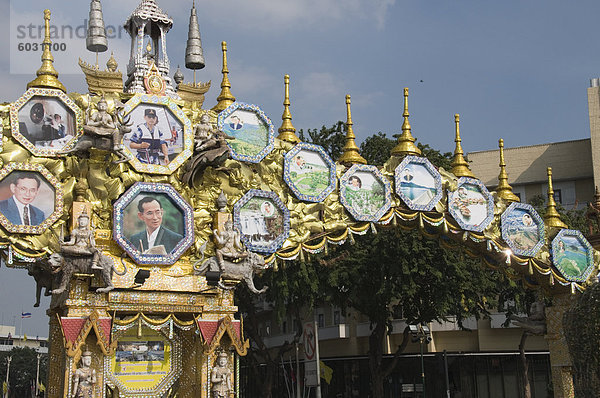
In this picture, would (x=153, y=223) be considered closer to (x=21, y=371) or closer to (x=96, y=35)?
(x=96, y=35)

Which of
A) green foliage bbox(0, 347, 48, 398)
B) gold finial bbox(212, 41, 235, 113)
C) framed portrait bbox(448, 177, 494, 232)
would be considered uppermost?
gold finial bbox(212, 41, 235, 113)

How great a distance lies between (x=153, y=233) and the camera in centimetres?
1206

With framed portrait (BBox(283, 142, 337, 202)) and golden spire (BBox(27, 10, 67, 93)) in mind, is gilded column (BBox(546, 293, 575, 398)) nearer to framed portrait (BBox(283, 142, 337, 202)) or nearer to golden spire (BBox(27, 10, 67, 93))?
framed portrait (BBox(283, 142, 337, 202))

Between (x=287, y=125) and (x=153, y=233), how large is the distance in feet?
11.0

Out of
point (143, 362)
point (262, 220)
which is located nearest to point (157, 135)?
point (262, 220)

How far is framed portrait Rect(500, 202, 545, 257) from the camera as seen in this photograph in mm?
15039

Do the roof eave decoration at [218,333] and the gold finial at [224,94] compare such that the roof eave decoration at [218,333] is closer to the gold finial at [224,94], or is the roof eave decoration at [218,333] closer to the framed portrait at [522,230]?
the gold finial at [224,94]

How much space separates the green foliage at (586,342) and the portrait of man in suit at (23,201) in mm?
7604

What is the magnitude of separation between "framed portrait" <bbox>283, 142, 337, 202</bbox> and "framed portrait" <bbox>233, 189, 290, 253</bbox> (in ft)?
1.65

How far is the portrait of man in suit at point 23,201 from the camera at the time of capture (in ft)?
36.8

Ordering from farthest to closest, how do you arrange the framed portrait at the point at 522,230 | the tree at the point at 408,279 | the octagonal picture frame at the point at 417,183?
1. the tree at the point at 408,279
2. the framed portrait at the point at 522,230
3. the octagonal picture frame at the point at 417,183

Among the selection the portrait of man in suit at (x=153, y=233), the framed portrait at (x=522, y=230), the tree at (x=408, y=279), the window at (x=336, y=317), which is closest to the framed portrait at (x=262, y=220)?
the portrait of man in suit at (x=153, y=233)

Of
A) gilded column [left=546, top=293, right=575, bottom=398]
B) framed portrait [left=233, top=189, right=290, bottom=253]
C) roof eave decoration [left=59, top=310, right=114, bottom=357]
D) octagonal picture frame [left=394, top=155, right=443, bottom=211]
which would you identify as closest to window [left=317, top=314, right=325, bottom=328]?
gilded column [left=546, top=293, right=575, bottom=398]

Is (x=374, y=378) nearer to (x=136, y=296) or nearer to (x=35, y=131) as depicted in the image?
(x=136, y=296)
